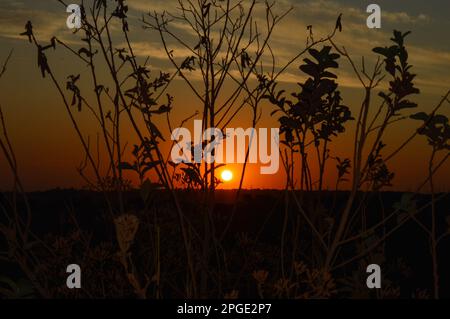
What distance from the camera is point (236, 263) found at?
6.45 metres

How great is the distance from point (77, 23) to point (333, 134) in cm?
170

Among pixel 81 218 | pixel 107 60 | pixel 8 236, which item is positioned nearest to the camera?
pixel 8 236

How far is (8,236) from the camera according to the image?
3686 mm

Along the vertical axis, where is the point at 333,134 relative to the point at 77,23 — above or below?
below
